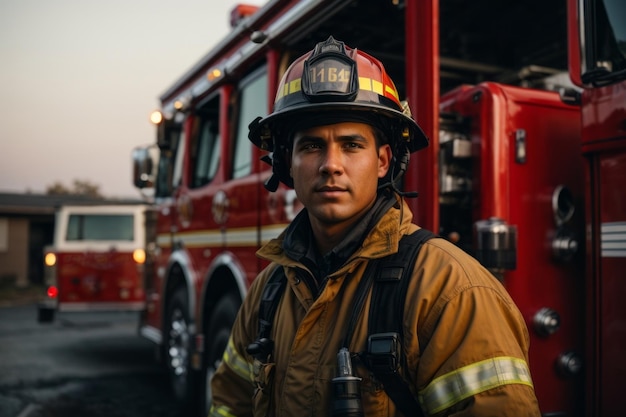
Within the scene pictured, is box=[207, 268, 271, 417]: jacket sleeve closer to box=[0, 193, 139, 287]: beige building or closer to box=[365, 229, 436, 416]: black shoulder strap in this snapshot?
box=[365, 229, 436, 416]: black shoulder strap

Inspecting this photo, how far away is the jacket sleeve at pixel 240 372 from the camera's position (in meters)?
2.04

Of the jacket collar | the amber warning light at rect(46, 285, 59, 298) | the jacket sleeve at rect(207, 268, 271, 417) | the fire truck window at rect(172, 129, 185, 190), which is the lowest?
the amber warning light at rect(46, 285, 59, 298)

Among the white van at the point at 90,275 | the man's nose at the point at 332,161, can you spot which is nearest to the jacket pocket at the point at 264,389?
the man's nose at the point at 332,161

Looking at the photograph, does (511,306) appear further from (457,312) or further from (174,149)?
(174,149)

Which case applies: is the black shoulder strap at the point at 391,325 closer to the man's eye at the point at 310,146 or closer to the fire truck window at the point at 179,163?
the man's eye at the point at 310,146

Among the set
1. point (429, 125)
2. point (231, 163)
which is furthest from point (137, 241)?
point (429, 125)

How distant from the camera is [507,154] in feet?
9.34

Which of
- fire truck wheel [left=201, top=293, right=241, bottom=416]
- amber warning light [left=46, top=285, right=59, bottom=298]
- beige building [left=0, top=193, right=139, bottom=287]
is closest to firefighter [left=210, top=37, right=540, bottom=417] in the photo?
fire truck wheel [left=201, top=293, right=241, bottom=416]

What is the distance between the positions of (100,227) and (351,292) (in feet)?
28.5

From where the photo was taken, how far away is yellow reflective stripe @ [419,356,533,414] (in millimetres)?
1412

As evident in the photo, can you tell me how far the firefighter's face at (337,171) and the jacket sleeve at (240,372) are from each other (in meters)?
0.41

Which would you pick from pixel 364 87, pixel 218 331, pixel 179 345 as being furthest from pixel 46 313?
pixel 364 87

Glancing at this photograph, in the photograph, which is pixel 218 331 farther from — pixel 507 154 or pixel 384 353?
pixel 384 353

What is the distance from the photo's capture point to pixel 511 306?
1.55 m
